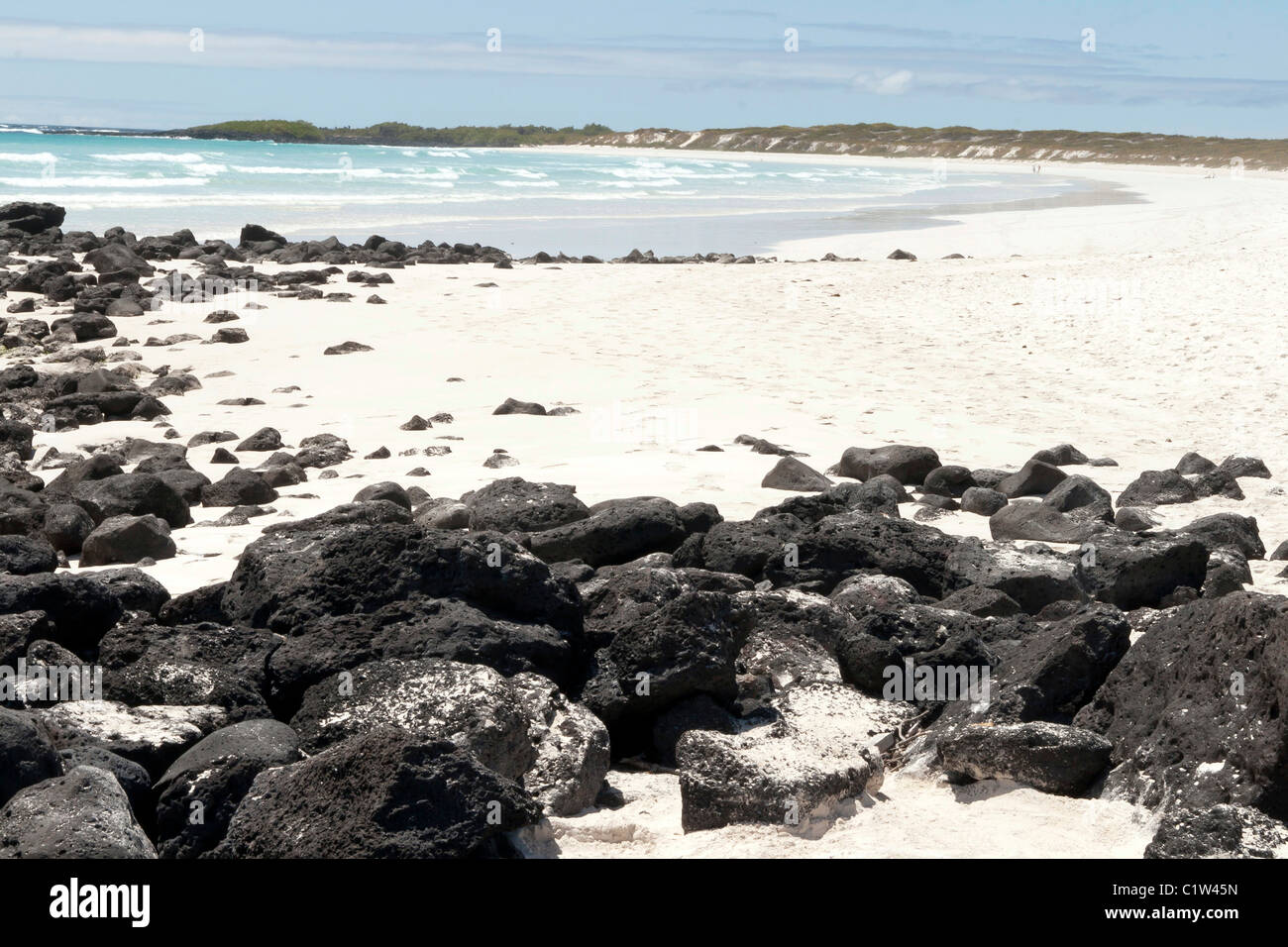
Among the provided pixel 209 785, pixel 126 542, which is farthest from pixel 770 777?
pixel 126 542

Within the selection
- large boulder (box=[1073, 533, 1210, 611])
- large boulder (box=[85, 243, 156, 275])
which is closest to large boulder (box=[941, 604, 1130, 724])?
large boulder (box=[1073, 533, 1210, 611])

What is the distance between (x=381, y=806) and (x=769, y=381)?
29.6ft

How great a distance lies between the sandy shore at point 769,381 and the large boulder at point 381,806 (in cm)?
49

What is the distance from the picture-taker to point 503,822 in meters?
3.48

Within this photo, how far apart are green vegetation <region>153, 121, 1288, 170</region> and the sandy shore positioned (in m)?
57.4

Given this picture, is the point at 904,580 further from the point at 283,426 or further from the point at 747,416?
the point at 283,426

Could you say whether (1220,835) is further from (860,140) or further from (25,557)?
(860,140)

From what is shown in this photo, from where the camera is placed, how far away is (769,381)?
39.2ft

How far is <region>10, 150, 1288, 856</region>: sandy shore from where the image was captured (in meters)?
6.96

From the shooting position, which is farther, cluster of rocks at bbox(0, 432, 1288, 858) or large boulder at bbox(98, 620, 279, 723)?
large boulder at bbox(98, 620, 279, 723)

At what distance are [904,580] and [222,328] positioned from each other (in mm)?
10550

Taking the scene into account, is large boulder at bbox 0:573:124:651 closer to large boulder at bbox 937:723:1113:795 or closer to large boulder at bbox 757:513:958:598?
large boulder at bbox 757:513:958:598

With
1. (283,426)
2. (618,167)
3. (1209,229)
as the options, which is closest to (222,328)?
(283,426)

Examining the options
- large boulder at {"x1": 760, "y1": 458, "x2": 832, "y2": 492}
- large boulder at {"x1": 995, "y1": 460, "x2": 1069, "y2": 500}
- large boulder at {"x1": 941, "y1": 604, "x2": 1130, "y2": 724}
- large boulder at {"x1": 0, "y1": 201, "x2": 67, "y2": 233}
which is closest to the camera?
large boulder at {"x1": 941, "y1": 604, "x2": 1130, "y2": 724}
